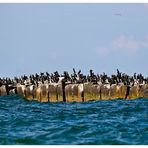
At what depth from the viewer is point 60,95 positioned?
31.5 meters

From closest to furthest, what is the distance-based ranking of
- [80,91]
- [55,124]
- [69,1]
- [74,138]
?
[74,138]
[69,1]
[55,124]
[80,91]

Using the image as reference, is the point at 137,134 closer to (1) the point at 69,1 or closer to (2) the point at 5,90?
(1) the point at 69,1

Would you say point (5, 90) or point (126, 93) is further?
point (5, 90)

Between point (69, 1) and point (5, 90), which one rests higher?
point (69, 1)

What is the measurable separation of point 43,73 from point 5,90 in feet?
11.7

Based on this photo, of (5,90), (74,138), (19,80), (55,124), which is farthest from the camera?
(19,80)

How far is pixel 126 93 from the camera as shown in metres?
31.2

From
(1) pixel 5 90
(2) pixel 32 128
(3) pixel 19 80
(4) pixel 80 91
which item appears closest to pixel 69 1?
(2) pixel 32 128

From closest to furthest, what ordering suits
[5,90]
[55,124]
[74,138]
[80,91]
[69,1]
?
[74,138] < [69,1] < [55,124] < [80,91] < [5,90]

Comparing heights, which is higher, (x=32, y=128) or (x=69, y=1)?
(x=69, y=1)

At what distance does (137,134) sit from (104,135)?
80 cm

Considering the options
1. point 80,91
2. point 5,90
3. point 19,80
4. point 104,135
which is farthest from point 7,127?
point 19,80

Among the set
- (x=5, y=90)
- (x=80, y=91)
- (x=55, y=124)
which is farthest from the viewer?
(x=5, y=90)

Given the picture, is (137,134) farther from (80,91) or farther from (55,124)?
(80,91)
